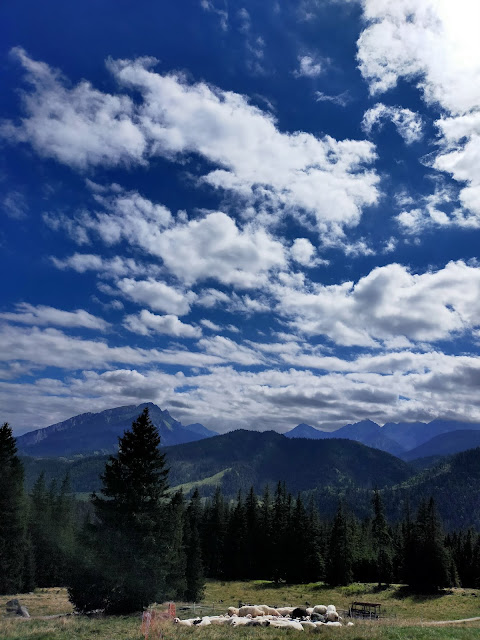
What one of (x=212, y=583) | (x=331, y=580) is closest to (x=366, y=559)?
(x=331, y=580)

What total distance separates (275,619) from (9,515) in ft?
129

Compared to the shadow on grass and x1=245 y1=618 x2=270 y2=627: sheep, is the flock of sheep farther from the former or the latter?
the shadow on grass

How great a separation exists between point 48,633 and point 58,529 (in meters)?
75.7

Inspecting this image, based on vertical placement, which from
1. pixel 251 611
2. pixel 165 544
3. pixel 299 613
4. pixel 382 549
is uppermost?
pixel 165 544

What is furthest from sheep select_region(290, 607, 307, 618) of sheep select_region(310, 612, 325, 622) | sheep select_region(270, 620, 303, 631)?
sheep select_region(270, 620, 303, 631)

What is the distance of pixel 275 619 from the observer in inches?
1027

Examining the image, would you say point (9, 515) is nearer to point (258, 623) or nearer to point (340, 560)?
point (258, 623)

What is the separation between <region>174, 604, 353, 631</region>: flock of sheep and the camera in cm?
2387

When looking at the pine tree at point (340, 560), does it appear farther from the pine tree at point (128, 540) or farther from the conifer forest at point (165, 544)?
the pine tree at point (128, 540)

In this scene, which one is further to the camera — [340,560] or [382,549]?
[382,549]

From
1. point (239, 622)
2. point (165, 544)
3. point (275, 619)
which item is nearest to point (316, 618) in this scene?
point (275, 619)

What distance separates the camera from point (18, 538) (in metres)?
53.2

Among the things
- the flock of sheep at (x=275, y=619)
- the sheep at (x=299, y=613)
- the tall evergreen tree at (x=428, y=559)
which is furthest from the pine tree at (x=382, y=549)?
the flock of sheep at (x=275, y=619)

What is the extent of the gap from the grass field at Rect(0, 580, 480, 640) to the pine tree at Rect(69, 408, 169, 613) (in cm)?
237
